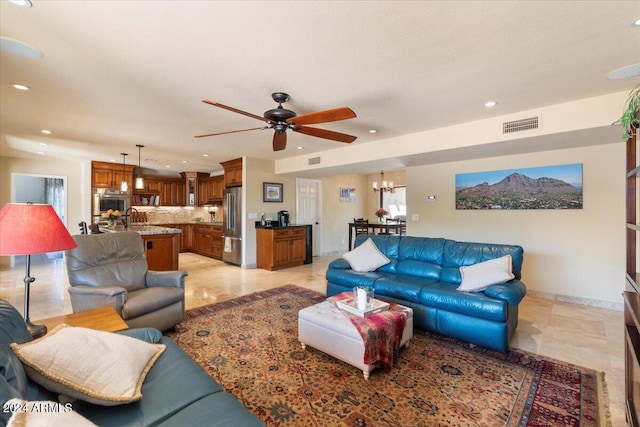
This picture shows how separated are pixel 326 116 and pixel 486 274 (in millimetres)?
2237

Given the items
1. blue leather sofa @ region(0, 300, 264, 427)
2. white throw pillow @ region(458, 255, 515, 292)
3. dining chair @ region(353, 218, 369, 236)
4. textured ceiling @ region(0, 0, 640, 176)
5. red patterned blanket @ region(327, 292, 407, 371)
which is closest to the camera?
blue leather sofa @ region(0, 300, 264, 427)

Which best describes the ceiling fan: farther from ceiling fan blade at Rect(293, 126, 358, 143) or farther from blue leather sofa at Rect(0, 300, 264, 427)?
blue leather sofa at Rect(0, 300, 264, 427)

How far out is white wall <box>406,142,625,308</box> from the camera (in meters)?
3.81

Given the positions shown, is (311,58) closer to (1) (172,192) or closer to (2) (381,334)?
(2) (381,334)

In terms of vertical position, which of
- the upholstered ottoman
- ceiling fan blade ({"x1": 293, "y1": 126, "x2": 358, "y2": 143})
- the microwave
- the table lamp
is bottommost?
the upholstered ottoman

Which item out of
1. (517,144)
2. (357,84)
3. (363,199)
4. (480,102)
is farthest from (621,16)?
(363,199)

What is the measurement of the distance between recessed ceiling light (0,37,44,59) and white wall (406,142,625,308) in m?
5.44

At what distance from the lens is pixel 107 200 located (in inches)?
279

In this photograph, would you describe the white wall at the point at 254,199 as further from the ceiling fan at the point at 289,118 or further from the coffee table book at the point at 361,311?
the coffee table book at the point at 361,311

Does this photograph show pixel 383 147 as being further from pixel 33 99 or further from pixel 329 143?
pixel 33 99

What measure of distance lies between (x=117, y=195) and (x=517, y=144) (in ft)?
27.7

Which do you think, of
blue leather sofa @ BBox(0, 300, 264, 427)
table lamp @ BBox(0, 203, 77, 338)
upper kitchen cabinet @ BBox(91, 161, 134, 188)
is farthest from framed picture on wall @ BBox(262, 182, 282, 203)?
blue leather sofa @ BBox(0, 300, 264, 427)

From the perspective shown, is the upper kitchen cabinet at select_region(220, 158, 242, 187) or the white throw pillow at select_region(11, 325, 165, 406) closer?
the white throw pillow at select_region(11, 325, 165, 406)

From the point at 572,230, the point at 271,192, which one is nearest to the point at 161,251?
the point at 271,192
